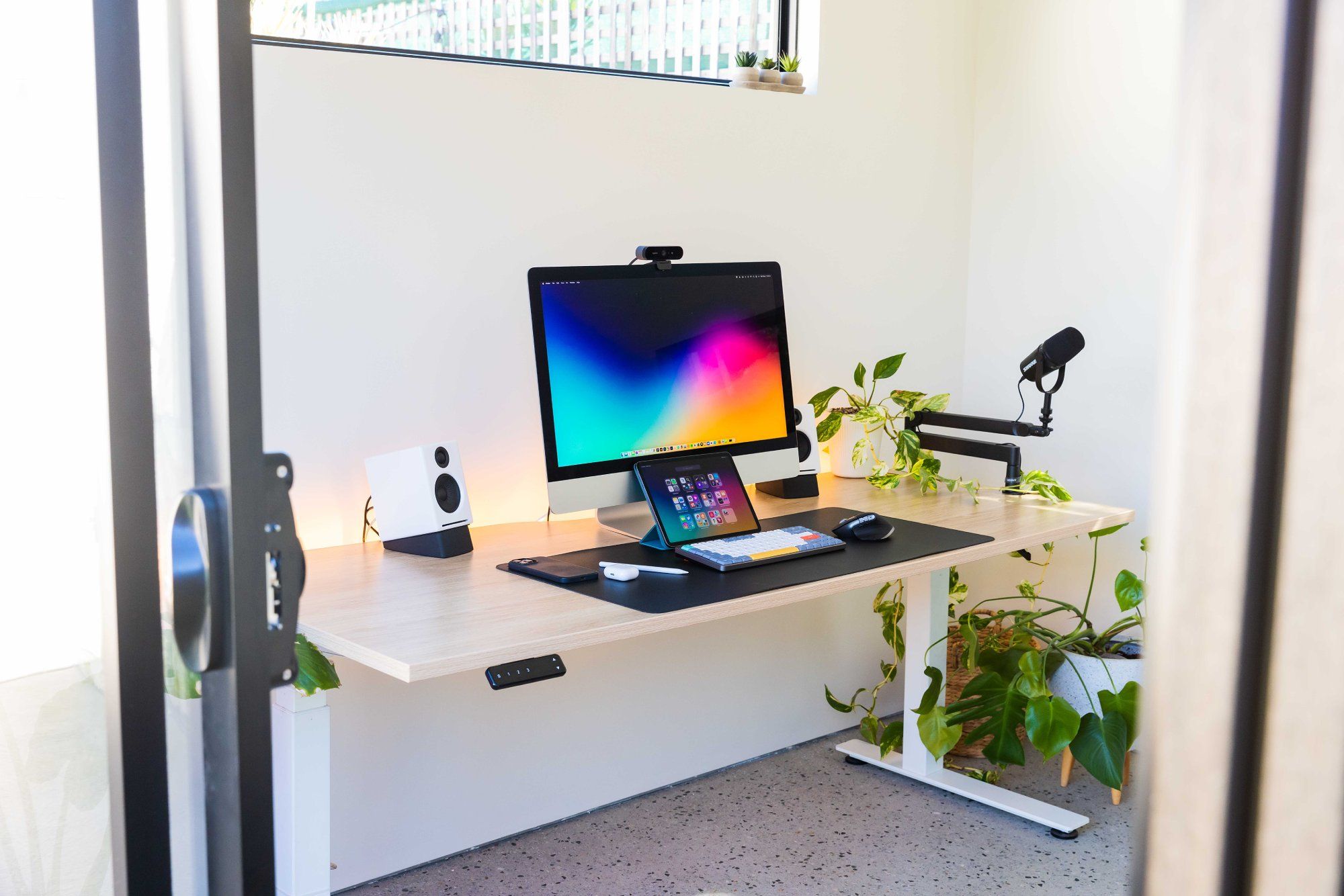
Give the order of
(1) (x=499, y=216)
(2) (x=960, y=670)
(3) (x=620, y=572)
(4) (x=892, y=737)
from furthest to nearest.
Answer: (2) (x=960, y=670) < (4) (x=892, y=737) < (1) (x=499, y=216) < (3) (x=620, y=572)

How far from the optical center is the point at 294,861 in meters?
1.68

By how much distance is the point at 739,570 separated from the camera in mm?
2049

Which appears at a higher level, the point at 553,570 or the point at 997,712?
the point at 553,570

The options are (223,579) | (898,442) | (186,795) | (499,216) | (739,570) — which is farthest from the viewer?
(898,442)

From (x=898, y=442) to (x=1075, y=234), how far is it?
992 millimetres

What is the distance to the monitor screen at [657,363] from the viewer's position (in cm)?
217

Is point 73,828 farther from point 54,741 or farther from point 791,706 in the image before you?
point 791,706

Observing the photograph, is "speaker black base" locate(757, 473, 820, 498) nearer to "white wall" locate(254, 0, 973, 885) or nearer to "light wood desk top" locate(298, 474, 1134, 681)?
"light wood desk top" locate(298, 474, 1134, 681)

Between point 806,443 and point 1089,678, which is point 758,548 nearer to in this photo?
point 806,443

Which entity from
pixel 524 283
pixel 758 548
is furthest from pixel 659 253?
pixel 758 548

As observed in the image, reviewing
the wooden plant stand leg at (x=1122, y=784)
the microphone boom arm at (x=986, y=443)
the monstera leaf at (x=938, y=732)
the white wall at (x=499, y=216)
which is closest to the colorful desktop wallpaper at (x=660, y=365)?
the white wall at (x=499, y=216)

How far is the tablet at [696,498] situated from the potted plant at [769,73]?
1145 millimetres

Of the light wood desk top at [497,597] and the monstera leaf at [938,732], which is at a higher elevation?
the light wood desk top at [497,597]

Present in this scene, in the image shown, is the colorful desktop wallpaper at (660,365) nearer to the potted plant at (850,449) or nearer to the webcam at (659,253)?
the webcam at (659,253)
